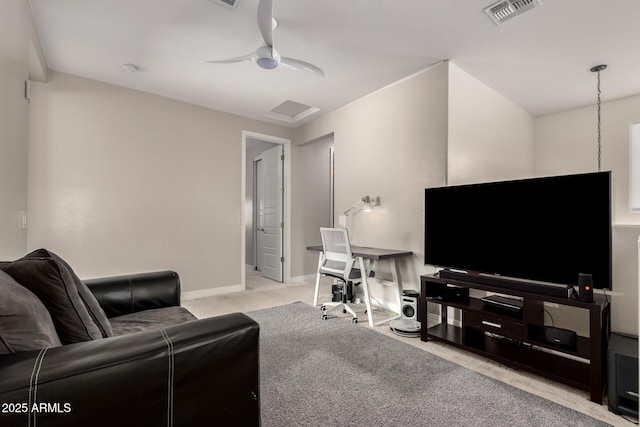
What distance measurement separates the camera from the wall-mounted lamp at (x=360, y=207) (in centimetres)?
385

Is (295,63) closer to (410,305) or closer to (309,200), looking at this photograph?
(410,305)

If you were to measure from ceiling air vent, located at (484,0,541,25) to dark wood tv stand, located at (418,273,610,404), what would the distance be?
2.05 m

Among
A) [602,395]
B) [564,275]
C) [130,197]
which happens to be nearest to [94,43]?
[130,197]

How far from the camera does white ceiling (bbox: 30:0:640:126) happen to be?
229cm

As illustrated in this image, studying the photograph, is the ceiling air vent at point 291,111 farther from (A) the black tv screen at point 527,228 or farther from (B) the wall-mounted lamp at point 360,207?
(A) the black tv screen at point 527,228

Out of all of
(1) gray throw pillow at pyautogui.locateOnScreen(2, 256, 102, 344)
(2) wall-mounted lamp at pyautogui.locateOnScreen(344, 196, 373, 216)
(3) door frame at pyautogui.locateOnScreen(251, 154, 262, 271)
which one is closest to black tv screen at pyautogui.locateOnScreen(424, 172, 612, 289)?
(2) wall-mounted lamp at pyautogui.locateOnScreen(344, 196, 373, 216)

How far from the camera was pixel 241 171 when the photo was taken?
4.62 meters

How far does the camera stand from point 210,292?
14.0 ft

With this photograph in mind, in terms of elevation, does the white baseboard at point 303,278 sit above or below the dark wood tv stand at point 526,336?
below

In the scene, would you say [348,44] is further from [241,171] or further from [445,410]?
[445,410]

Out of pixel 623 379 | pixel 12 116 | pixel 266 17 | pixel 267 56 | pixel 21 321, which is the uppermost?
pixel 266 17

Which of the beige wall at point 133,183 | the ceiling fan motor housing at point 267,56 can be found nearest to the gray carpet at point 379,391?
the beige wall at point 133,183

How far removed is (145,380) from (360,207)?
3.35 meters

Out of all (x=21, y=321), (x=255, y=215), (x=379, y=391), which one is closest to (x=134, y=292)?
(x=21, y=321)
